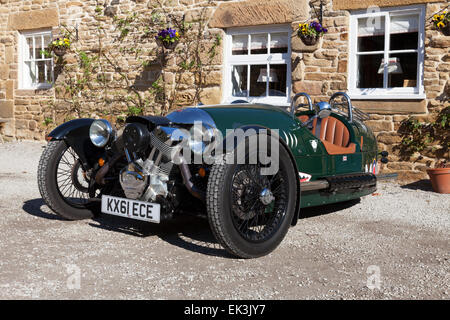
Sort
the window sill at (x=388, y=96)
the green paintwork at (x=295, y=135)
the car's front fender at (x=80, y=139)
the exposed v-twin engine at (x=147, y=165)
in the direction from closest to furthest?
1. the exposed v-twin engine at (x=147, y=165)
2. the green paintwork at (x=295, y=135)
3. the car's front fender at (x=80, y=139)
4. the window sill at (x=388, y=96)

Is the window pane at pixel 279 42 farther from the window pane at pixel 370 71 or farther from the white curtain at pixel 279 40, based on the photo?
the window pane at pixel 370 71

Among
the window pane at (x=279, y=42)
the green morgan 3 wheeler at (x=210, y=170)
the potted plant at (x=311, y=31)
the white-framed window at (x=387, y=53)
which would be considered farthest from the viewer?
the window pane at (x=279, y=42)

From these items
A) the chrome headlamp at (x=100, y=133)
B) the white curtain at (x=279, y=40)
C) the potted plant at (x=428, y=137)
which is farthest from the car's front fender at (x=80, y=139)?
the white curtain at (x=279, y=40)

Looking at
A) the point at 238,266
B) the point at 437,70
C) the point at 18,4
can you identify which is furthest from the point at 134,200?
the point at 18,4

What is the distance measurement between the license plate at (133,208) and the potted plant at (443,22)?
513 cm

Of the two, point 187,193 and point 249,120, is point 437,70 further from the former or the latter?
point 187,193

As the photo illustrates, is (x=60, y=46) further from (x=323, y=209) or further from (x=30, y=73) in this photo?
(x=323, y=209)

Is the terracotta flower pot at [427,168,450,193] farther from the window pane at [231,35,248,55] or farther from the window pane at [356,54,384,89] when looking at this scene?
the window pane at [231,35,248,55]

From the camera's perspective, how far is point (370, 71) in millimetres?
7793

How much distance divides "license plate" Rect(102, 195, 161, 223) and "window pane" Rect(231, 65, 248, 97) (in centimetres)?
534

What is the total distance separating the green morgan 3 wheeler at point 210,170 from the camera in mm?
3479

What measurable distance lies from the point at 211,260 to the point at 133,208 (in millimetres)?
698

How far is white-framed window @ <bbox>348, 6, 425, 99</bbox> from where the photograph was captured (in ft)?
24.1

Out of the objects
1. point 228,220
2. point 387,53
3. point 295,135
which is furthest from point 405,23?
point 228,220
